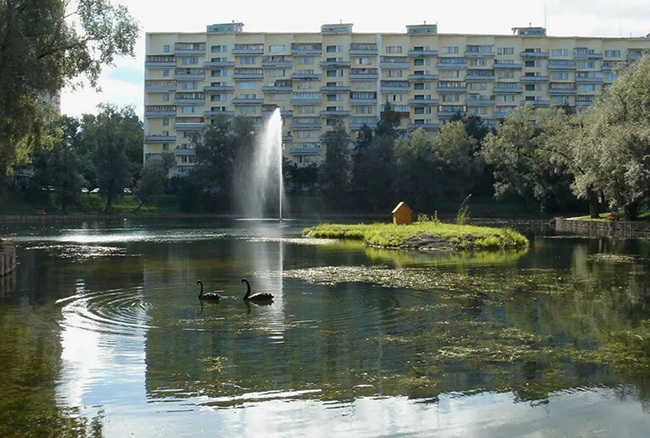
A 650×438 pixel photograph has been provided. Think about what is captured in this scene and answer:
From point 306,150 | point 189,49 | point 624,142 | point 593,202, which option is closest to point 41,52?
point 624,142

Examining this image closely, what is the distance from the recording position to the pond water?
37.2 ft

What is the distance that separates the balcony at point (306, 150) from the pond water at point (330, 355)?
121 m

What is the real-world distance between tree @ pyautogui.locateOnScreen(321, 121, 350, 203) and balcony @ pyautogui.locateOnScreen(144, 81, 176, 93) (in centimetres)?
4886

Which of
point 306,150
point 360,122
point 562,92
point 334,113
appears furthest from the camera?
point 562,92

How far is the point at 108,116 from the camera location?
124938 millimetres

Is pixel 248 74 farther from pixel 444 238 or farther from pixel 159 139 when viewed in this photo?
pixel 444 238

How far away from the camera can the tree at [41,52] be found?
107ft

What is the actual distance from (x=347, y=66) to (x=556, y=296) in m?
134

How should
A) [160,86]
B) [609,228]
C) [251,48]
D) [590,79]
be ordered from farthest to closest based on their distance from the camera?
[590,79] < [160,86] < [251,48] < [609,228]

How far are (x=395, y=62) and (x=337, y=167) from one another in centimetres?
4574

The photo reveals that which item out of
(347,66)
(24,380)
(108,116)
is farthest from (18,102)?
(347,66)

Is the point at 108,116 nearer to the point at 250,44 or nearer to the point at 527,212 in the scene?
the point at 250,44

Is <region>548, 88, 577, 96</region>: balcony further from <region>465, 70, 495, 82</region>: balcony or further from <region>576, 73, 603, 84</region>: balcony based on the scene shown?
<region>465, 70, 495, 82</region>: balcony

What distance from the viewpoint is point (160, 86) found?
156m
